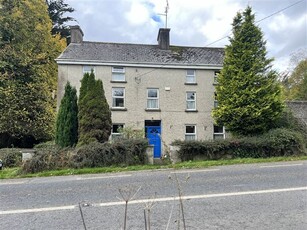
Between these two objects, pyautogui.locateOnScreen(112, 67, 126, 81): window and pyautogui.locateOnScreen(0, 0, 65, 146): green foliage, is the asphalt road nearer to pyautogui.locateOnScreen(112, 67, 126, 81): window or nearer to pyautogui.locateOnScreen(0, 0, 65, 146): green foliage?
pyautogui.locateOnScreen(0, 0, 65, 146): green foliage

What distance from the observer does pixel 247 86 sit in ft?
53.4

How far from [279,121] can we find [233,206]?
44.2 ft

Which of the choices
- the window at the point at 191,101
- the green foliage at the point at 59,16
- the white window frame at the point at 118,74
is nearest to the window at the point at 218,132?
the window at the point at 191,101

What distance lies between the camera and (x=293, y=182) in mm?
6836

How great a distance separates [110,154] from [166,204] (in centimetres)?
668

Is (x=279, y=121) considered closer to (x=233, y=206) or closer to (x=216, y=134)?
(x=216, y=134)

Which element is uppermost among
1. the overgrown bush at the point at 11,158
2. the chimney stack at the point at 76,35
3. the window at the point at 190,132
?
the chimney stack at the point at 76,35

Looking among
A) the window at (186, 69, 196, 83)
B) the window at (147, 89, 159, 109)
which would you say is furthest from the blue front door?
the window at (186, 69, 196, 83)

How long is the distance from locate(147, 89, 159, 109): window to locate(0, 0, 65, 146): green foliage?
7721 mm

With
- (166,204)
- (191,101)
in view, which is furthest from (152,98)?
(166,204)

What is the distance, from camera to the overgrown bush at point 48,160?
34.4 ft

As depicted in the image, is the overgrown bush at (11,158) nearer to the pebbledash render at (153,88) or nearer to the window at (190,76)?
the pebbledash render at (153,88)

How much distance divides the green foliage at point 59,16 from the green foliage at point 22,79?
477 inches

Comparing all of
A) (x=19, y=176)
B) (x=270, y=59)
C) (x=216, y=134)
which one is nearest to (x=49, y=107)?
(x=19, y=176)
